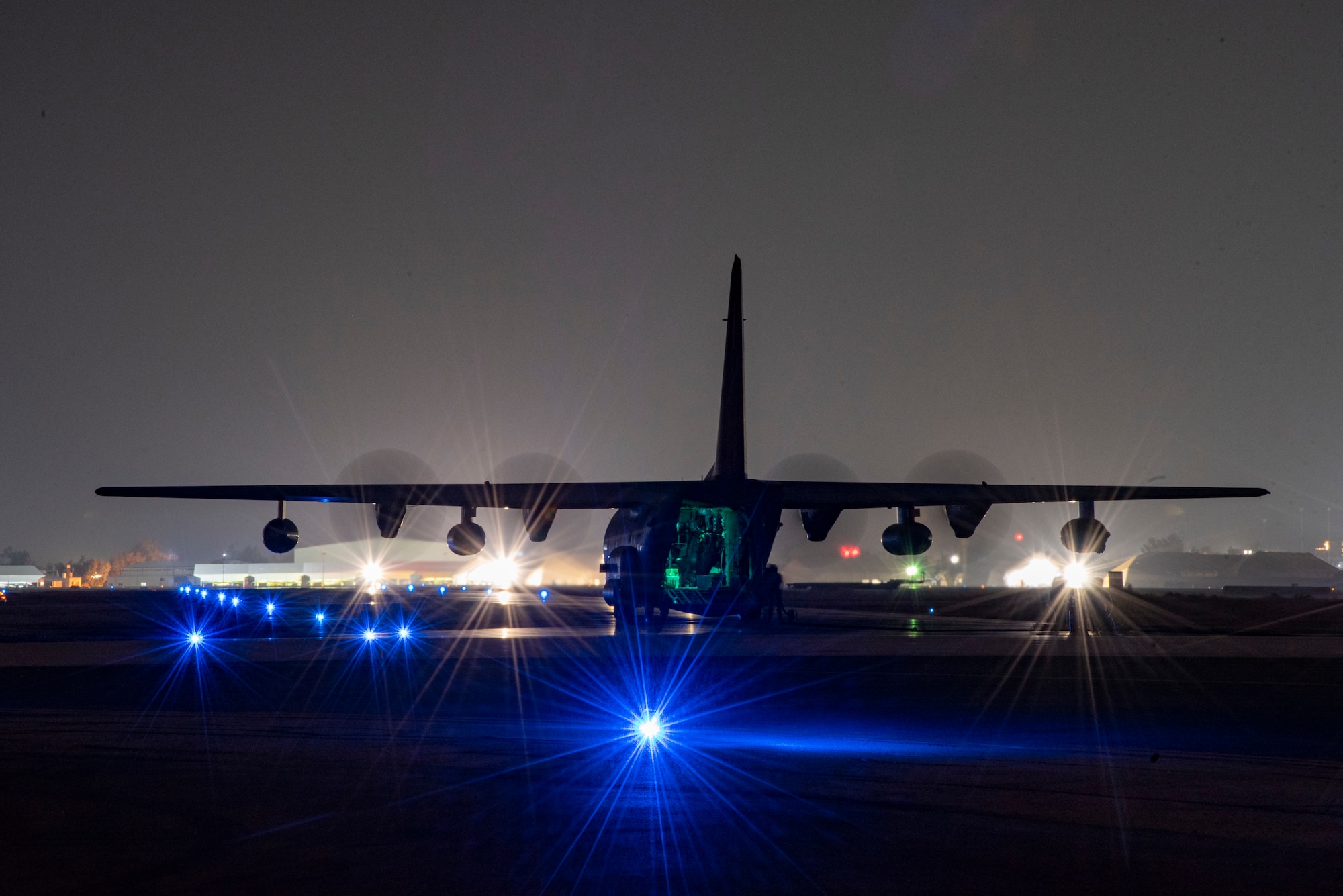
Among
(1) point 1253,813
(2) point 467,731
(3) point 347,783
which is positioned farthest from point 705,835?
(2) point 467,731

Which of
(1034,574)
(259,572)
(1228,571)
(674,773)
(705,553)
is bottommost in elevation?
(674,773)

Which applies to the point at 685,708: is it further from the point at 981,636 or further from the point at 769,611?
the point at 769,611

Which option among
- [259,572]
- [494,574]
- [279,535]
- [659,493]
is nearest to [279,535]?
[279,535]

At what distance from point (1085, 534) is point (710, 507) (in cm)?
1144

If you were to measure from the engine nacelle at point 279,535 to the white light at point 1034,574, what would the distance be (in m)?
115

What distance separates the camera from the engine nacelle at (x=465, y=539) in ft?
117

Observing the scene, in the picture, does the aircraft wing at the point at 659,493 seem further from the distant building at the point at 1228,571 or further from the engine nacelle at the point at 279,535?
the distant building at the point at 1228,571

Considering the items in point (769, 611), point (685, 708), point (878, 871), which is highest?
point (769, 611)

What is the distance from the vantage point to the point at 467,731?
1322cm

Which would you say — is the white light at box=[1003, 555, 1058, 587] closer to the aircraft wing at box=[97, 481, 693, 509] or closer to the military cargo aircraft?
the military cargo aircraft

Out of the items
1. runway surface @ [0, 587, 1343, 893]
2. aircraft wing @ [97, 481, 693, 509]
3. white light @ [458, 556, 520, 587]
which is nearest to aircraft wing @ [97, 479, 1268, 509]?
aircraft wing @ [97, 481, 693, 509]

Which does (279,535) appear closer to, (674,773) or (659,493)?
(659,493)

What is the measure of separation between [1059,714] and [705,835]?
27.0 ft

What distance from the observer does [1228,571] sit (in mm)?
160625
